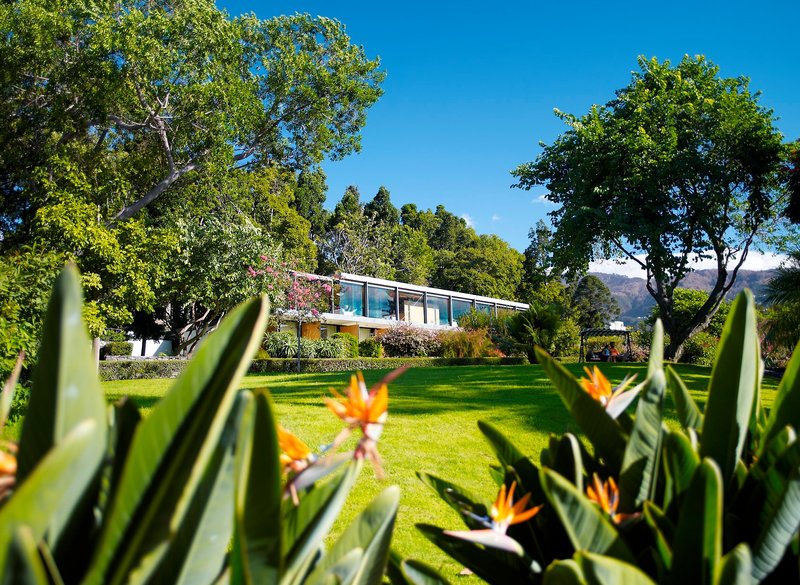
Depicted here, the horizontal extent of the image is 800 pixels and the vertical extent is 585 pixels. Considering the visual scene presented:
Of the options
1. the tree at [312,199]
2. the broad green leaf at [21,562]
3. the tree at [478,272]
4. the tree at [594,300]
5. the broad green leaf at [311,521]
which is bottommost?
the broad green leaf at [311,521]

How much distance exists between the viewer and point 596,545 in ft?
2.66

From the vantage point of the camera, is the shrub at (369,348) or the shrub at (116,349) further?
the shrub at (369,348)

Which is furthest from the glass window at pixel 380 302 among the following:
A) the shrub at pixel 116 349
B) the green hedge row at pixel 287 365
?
the shrub at pixel 116 349

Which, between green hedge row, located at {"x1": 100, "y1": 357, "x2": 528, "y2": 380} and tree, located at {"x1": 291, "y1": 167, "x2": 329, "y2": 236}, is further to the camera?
tree, located at {"x1": 291, "y1": 167, "x2": 329, "y2": 236}

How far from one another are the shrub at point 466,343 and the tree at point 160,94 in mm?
10278

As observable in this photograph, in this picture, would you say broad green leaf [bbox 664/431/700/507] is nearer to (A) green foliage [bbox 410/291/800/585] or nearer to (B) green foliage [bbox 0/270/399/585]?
(A) green foliage [bbox 410/291/800/585]

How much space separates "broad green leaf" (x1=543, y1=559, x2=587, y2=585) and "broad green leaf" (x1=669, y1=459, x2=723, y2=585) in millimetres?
172

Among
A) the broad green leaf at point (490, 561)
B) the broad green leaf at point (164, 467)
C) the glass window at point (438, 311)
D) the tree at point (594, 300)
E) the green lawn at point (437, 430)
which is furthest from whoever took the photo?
the tree at point (594, 300)

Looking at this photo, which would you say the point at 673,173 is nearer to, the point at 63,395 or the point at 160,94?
the point at 160,94

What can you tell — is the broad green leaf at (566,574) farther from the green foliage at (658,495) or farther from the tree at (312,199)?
the tree at (312,199)

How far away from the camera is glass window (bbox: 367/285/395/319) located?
35.3 meters

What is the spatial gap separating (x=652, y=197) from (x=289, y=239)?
81.6ft

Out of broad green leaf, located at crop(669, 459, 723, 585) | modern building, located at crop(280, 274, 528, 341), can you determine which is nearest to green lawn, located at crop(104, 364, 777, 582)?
broad green leaf, located at crop(669, 459, 723, 585)

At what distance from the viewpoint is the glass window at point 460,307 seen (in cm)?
4172
